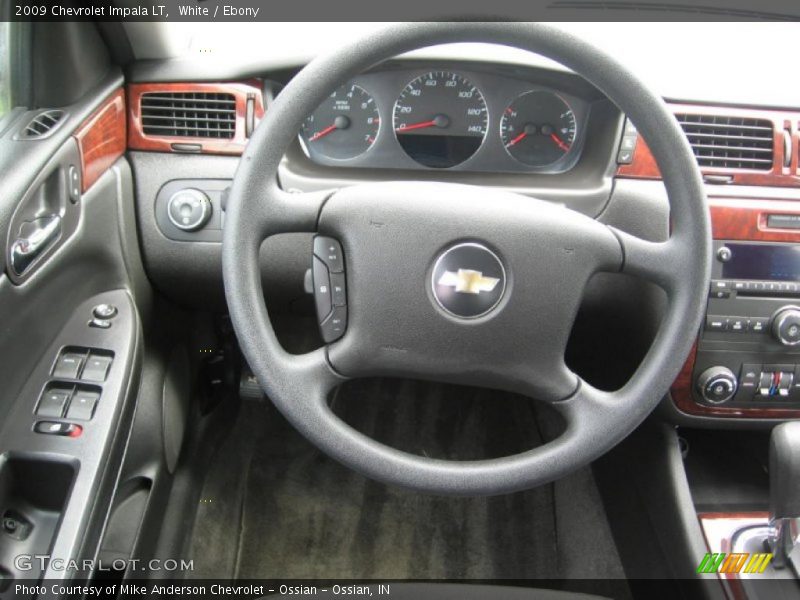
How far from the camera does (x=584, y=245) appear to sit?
104cm

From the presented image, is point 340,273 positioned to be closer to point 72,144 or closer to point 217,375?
point 72,144

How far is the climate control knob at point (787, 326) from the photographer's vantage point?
1.39 m

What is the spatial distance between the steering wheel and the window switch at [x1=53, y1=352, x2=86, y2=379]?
1.31 ft

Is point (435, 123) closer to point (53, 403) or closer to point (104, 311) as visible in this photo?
point (104, 311)

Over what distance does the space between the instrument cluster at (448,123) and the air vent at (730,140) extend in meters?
0.21

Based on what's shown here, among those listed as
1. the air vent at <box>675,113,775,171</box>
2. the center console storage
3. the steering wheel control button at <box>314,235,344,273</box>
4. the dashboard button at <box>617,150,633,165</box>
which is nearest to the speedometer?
the dashboard button at <box>617,150,633,165</box>

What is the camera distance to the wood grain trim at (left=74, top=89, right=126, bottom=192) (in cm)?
131

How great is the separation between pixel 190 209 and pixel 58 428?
1.61 feet

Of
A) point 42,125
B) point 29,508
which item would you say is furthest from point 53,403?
point 42,125

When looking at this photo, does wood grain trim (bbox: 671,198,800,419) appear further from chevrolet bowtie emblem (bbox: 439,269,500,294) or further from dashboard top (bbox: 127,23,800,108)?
chevrolet bowtie emblem (bbox: 439,269,500,294)

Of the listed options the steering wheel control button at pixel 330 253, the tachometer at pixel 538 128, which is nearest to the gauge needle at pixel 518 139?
the tachometer at pixel 538 128

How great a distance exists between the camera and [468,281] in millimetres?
1041

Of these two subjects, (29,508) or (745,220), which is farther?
(745,220)

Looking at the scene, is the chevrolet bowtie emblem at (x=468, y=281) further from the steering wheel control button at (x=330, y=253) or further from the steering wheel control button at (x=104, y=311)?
the steering wheel control button at (x=104, y=311)
